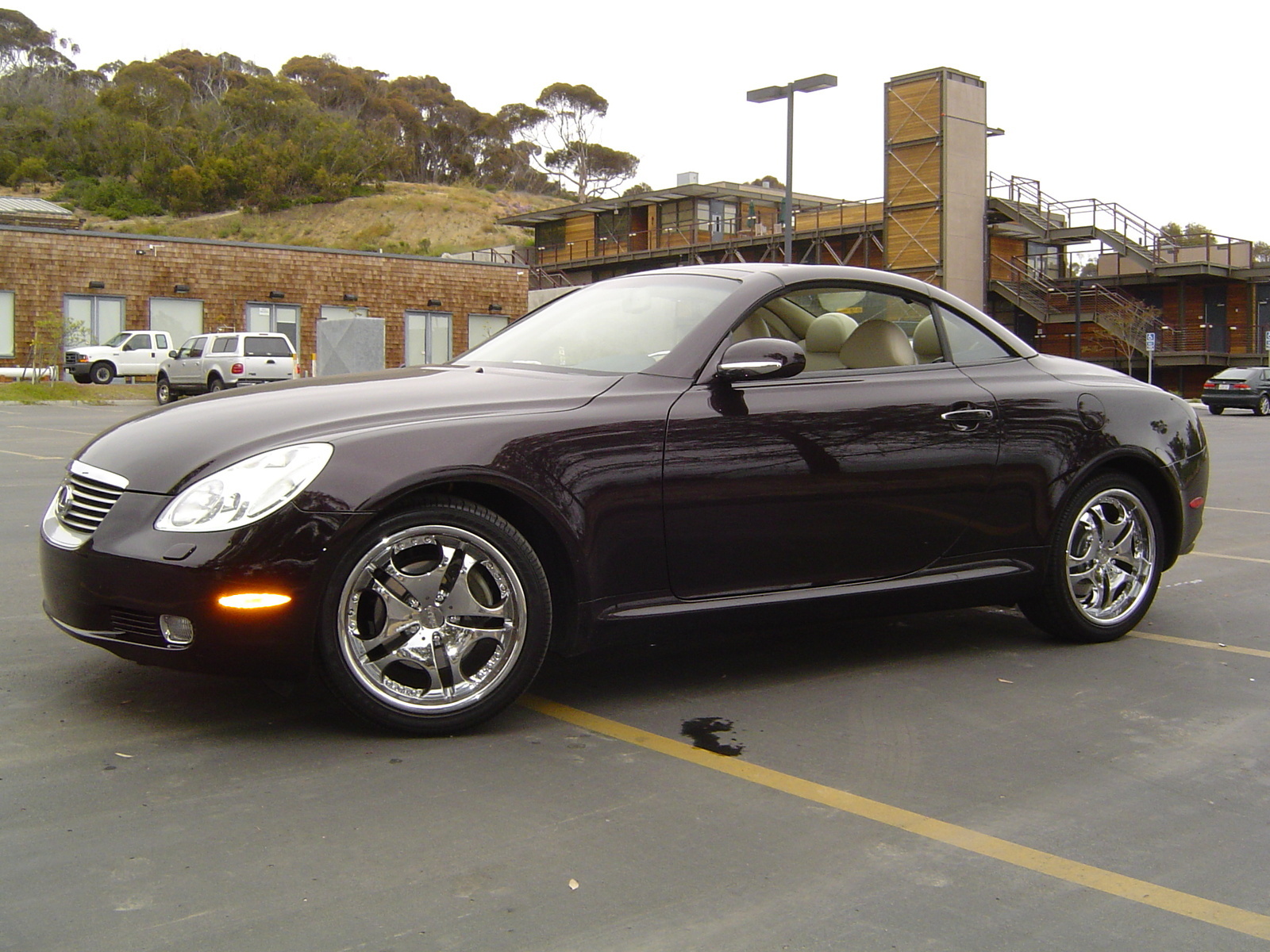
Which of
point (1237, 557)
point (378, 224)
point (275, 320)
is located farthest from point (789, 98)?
point (378, 224)

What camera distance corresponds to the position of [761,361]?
4379 millimetres

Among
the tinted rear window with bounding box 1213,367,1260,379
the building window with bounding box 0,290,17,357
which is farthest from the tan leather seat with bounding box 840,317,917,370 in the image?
the building window with bounding box 0,290,17,357

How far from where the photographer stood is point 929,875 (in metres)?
2.99

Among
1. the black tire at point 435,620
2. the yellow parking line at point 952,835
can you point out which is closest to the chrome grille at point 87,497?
the black tire at point 435,620

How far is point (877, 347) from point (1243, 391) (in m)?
33.0

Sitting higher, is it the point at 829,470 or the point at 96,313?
the point at 96,313

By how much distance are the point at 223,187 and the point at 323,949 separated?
94631 mm

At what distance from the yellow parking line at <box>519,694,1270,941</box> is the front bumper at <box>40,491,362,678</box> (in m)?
0.98

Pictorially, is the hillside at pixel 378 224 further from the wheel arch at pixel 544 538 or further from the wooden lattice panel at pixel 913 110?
the wheel arch at pixel 544 538

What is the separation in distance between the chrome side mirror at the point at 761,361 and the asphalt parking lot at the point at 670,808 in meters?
1.13

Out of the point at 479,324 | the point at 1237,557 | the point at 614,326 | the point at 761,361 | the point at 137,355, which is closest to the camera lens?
the point at 761,361

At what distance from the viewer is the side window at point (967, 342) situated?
17.3ft

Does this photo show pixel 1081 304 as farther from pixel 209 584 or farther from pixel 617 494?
pixel 209 584

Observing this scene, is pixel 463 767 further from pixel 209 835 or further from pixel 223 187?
pixel 223 187
